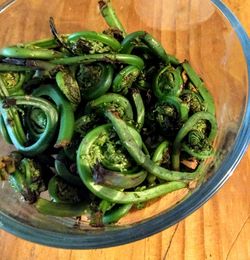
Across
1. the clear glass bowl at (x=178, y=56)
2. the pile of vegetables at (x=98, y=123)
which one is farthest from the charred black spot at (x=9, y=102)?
the clear glass bowl at (x=178, y=56)

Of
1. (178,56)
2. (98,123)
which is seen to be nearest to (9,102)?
(98,123)

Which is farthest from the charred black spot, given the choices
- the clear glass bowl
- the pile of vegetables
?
the clear glass bowl

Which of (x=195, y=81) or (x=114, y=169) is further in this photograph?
(x=195, y=81)

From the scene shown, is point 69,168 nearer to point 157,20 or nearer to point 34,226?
point 34,226

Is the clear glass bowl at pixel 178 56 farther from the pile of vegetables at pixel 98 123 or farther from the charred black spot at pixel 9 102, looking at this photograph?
the charred black spot at pixel 9 102

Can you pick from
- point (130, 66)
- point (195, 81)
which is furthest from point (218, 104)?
point (130, 66)
